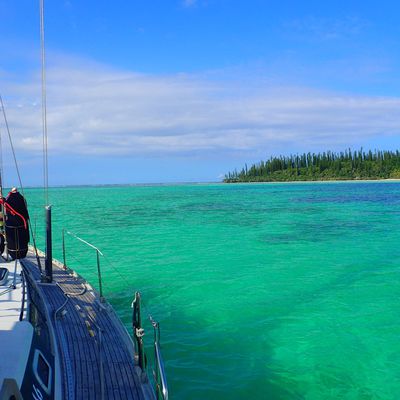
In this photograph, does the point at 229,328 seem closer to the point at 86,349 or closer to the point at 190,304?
the point at 190,304

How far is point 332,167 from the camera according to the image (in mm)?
168625

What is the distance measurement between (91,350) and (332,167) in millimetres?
173462

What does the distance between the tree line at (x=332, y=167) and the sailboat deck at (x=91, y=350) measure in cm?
15830

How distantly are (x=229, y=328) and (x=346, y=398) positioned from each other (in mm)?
3857

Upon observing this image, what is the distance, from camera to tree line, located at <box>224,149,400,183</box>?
154m

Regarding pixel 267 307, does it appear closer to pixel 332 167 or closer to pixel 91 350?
pixel 91 350

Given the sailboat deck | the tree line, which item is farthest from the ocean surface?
the tree line

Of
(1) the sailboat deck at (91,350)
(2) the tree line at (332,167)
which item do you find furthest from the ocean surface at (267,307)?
(2) the tree line at (332,167)

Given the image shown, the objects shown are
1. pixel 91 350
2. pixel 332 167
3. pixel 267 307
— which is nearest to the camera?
pixel 91 350

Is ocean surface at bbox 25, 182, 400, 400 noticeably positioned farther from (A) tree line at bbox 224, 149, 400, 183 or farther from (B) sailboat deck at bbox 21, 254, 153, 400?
(A) tree line at bbox 224, 149, 400, 183

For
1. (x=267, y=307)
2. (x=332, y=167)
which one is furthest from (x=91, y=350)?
(x=332, y=167)

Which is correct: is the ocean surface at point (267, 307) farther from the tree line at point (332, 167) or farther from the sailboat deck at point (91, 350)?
the tree line at point (332, 167)

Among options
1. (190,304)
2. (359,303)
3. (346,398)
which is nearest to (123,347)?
(346,398)

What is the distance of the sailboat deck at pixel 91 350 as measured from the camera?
5.75 meters
